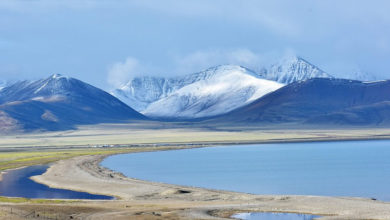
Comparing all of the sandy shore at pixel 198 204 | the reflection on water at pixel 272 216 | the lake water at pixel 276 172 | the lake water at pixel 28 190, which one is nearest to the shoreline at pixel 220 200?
the sandy shore at pixel 198 204

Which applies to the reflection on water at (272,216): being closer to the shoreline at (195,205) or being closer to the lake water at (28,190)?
the shoreline at (195,205)

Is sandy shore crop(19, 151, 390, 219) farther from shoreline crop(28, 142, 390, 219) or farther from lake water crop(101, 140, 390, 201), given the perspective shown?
lake water crop(101, 140, 390, 201)

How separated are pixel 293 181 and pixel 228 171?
1862 centimetres

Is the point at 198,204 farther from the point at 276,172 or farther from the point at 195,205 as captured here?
the point at 276,172

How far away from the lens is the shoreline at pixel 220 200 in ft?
183

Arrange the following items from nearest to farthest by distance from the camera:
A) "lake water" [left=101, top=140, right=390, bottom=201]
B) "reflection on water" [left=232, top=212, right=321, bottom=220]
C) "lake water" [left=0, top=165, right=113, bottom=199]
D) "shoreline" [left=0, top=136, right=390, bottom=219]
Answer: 1. "reflection on water" [left=232, top=212, right=321, bottom=220]
2. "shoreline" [left=0, top=136, right=390, bottom=219]
3. "lake water" [left=0, top=165, right=113, bottom=199]
4. "lake water" [left=101, top=140, right=390, bottom=201]

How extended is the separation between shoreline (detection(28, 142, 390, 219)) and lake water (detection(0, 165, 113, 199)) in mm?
1932

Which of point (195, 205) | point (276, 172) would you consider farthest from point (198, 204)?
point (276, 172)

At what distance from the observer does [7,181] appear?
90.8 m

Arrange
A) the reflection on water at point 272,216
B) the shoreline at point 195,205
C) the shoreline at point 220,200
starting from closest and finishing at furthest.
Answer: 1. the reflection on water at point 272,216
2. the shoreline at point 195,205
3. the shoreline at point 220,200

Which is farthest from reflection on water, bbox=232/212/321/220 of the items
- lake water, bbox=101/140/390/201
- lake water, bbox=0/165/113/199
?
lake water, bbox=0/165/113/199

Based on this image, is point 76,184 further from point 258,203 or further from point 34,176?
point 258,203

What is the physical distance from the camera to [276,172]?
99.2 metres

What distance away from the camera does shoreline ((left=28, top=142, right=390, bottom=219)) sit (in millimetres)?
55809
